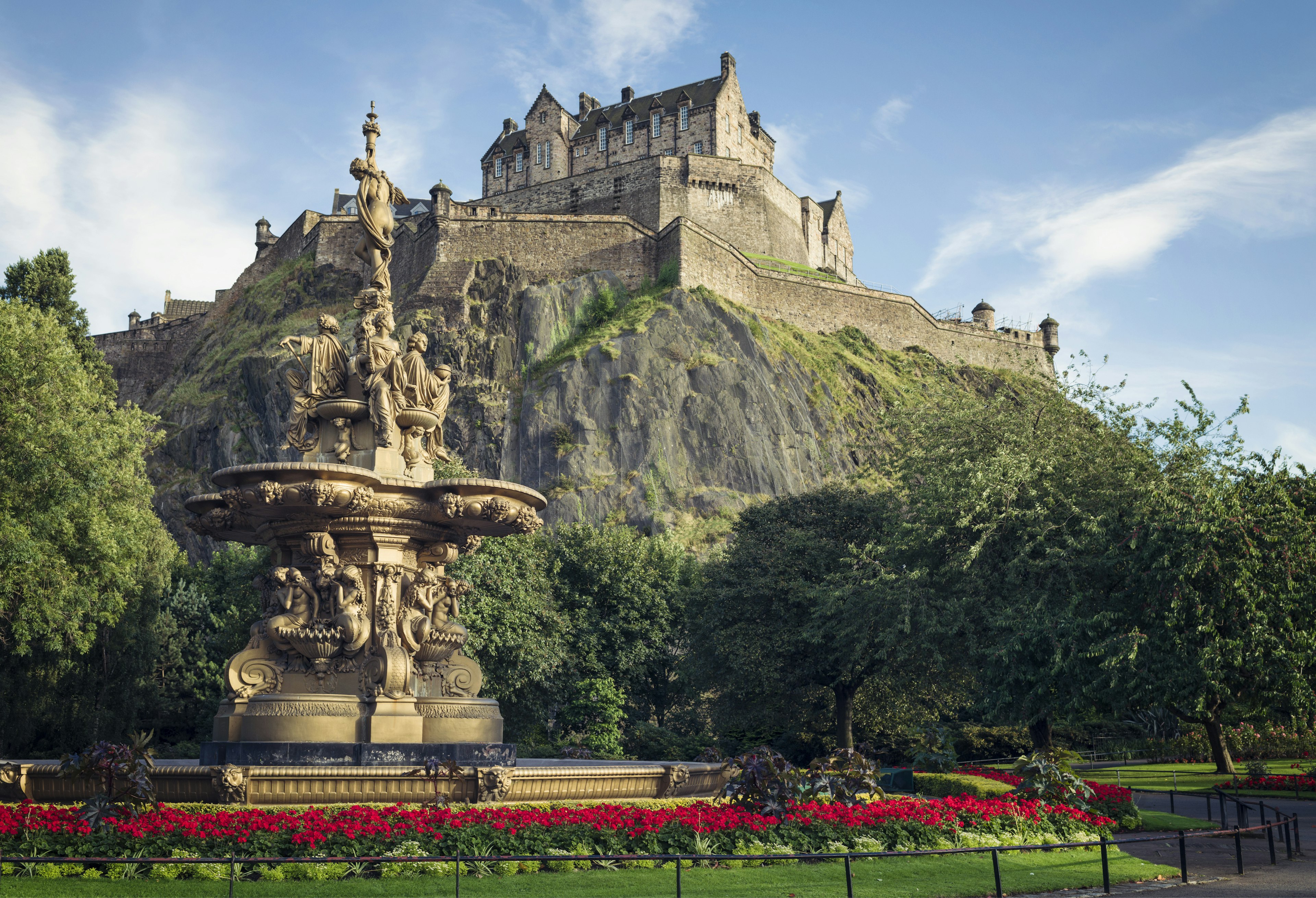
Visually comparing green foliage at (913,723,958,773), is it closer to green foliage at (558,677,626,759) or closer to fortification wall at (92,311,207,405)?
green foliage at (558,677,626,759)

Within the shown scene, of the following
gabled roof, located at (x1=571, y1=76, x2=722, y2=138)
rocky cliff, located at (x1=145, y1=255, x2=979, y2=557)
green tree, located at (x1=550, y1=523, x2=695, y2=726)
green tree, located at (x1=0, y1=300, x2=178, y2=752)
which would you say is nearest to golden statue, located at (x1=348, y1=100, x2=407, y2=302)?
green tree, located at (x1=0, y1=300, x2=178, y2=752)

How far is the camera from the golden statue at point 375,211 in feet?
53.6

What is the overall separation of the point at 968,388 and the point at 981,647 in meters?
58.5

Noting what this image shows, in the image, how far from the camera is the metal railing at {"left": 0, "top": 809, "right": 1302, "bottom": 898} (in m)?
8.28

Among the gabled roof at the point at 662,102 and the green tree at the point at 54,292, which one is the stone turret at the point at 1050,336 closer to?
the gabled roof at the point at 662,102

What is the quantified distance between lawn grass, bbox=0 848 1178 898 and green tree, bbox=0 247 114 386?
3649cm

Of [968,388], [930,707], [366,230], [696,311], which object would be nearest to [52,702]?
[366,230]

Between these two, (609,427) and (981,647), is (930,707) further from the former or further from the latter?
(609,427)

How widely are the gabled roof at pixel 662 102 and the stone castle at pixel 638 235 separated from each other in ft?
0.55

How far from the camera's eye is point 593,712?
36281 mm

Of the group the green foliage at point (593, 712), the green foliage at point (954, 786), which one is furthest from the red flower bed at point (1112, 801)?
the green foliage at point (593, 712)

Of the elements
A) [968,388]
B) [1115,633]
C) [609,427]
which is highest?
[968,388]

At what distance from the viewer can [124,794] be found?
11133 millimetres

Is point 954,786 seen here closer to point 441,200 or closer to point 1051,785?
point 1051,785
